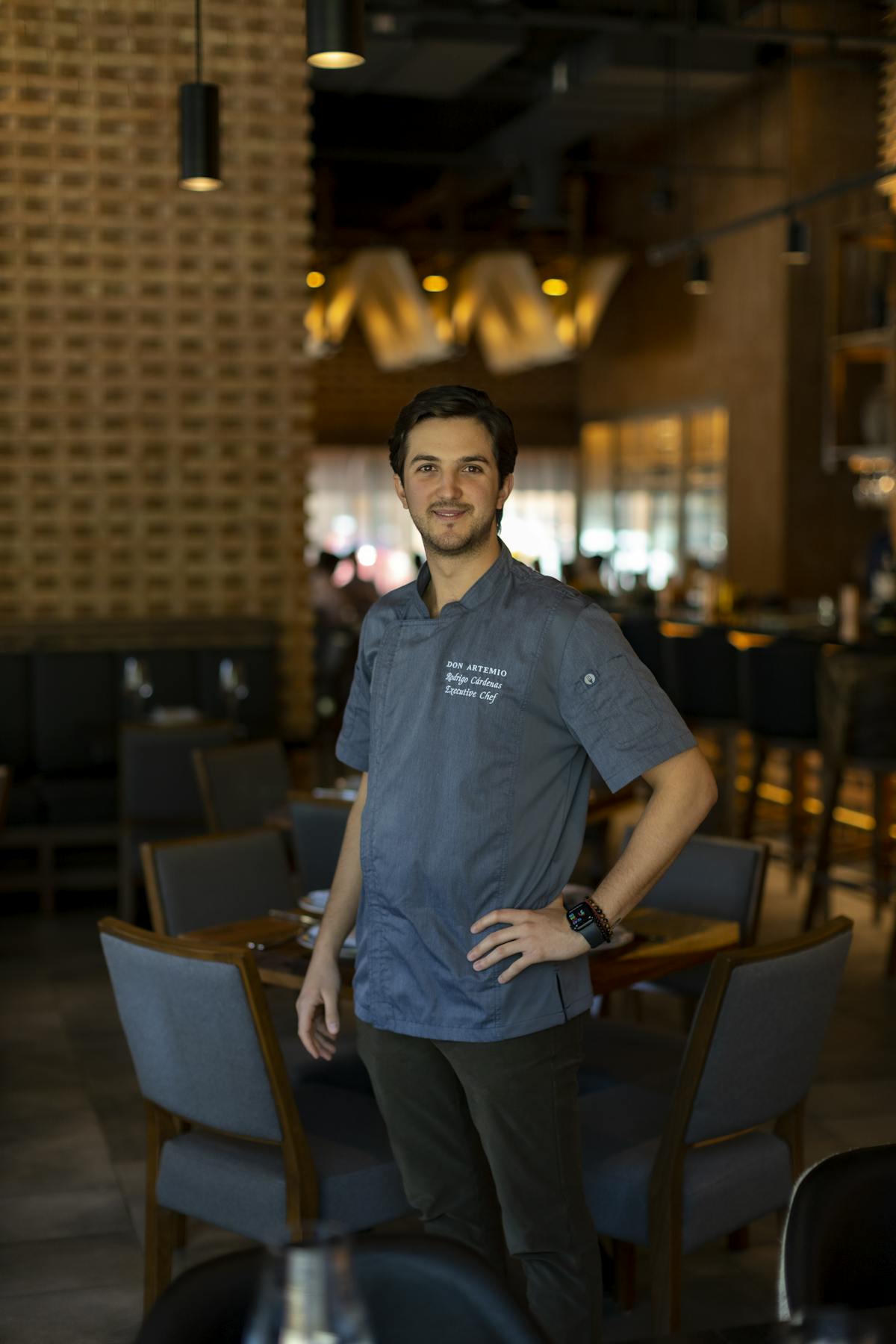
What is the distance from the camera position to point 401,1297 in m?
1.34

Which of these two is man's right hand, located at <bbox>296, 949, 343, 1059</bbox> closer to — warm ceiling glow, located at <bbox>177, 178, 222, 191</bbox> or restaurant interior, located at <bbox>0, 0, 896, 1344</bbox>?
restaurant interior, located at <bbox>0, 0, 896, 1344</bbox>

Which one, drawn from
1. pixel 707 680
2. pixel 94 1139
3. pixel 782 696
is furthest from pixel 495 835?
pixel 707 680

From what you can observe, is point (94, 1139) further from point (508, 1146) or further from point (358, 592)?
point (358, 592)

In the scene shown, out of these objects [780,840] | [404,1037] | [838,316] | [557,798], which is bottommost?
[780,840]

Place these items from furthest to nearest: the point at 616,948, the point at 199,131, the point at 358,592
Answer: the point at 358,592
the point at 199,131
the point at 616,948

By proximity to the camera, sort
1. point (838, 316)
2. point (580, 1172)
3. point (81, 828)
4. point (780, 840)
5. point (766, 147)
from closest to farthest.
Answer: point (580, 1172) → point (81, 828) → point (780, 840) → point (838, 316) → point (766, 147)

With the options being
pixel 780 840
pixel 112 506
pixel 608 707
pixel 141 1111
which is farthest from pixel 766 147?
pixel 608 707

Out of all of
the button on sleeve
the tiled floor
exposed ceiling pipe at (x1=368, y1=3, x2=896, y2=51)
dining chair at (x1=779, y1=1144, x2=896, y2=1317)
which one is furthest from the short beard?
exposed ceiling pipe at (x1=368, y1=3, x2=896, y2=51)

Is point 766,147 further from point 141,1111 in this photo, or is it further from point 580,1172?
point 580,1172

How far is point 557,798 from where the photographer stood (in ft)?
6.57

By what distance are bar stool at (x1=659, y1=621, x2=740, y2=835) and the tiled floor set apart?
126 centimetres

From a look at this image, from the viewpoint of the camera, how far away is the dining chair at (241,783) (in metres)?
4.41

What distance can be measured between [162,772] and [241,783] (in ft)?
3.32

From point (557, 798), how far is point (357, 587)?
9.37 meters
